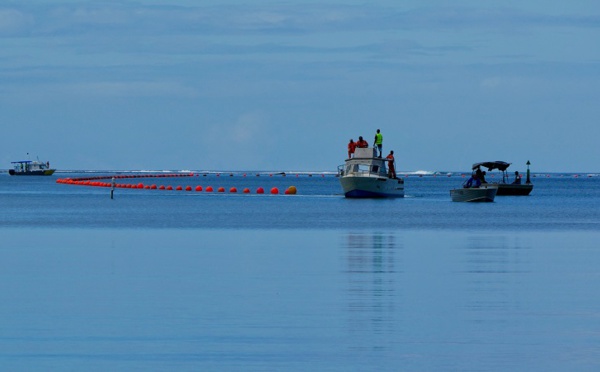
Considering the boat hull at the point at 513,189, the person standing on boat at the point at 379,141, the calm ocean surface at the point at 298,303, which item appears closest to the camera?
the calm ocean surface at the point at 298,303

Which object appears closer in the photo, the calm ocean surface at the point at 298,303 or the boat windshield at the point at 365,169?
the calm ocean surface at the point at 298,303

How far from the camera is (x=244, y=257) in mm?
30375

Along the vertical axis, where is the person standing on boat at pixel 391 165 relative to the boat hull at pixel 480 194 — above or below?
above

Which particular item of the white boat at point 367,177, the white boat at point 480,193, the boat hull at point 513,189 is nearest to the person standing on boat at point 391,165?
the white boat at point 367,177

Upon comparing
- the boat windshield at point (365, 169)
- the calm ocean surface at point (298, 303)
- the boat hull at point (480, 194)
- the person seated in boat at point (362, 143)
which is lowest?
the calm ocean surface at point (298, 303)

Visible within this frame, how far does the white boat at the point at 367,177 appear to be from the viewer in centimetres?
8306

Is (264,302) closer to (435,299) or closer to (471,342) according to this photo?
(435,299)

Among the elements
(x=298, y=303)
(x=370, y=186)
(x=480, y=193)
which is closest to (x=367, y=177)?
(x=370, y=186)

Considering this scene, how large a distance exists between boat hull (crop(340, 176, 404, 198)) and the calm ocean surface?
142ft

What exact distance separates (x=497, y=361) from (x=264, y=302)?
21.0 ft

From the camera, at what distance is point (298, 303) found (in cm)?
1958

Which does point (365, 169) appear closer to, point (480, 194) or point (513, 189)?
point (480, 194)

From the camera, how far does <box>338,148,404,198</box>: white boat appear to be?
273 feet

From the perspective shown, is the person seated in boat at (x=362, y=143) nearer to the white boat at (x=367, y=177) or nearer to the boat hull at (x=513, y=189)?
the white boat at (x=367, y=177)
